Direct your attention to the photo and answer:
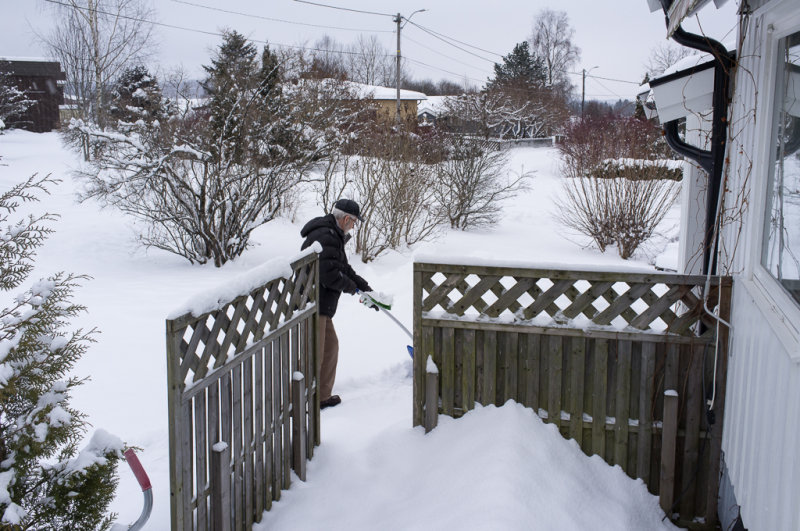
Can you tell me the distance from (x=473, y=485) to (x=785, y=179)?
203 centimetres

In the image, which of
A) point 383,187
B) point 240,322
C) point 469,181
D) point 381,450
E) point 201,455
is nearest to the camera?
point 201,455

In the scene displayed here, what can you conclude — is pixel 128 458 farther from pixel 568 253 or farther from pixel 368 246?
pixel 568 253

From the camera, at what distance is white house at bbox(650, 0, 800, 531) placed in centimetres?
234

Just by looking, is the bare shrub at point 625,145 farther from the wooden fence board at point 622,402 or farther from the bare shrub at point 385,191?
the wooden fence board at point 622,402

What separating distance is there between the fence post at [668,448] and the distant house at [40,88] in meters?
45.5

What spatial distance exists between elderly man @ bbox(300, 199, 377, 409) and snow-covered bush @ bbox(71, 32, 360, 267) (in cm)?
618

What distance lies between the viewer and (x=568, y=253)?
1300 cm

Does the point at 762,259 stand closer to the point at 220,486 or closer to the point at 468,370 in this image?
the point at 468,370

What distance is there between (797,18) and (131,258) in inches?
453

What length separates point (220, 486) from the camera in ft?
9.13

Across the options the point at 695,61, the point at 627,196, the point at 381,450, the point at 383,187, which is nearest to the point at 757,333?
the point at 695,61

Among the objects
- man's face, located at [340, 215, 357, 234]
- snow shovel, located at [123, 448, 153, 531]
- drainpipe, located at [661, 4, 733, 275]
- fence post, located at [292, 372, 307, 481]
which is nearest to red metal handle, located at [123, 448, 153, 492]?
snow shovel, located at [123, 448, 153, 531]

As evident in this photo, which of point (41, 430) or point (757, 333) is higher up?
point (757, 333)

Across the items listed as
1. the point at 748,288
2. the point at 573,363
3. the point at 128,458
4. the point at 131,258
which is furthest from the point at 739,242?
the point at 131,258
